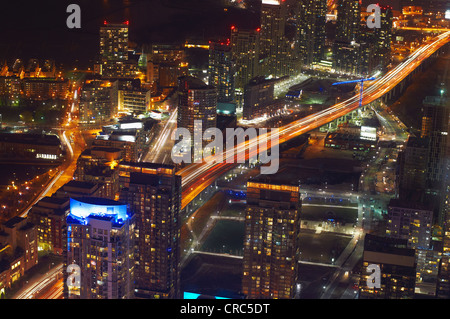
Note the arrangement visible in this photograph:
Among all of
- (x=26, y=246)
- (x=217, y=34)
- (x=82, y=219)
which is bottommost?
(x=26, y=246)

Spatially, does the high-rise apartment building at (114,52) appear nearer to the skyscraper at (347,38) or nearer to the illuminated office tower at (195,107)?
the illuminated office tower at (195,107)

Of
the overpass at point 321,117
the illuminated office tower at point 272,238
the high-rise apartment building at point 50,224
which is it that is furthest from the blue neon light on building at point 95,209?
the overpass at point 321,117

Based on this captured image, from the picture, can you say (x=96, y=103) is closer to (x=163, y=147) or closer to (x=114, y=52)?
(x=163, y=147)

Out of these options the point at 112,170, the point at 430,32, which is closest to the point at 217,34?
the point at 430,32

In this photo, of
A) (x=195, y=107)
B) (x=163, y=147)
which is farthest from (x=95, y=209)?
(x=195, y=107)
